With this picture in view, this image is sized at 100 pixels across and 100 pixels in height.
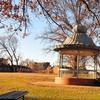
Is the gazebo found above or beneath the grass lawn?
above

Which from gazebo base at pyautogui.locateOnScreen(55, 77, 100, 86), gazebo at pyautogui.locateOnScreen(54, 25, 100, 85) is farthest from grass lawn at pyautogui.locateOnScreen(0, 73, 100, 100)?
gazebo at pyautogui.locateOnScreen(54, 25, 100, 85)

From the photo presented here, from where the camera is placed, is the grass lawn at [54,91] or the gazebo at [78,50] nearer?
the grass lawn at [54,91]

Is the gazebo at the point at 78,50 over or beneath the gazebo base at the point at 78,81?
over

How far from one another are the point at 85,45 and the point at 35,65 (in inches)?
2473

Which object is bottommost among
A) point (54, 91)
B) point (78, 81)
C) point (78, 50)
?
point (54, 91)

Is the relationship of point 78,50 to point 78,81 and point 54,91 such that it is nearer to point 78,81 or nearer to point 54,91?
point 78,81

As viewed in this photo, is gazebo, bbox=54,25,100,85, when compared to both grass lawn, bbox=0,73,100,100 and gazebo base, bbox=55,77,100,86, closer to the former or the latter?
gazebo base, bbox=55,77,100,86

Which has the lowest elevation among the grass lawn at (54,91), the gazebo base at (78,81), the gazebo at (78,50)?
the grass lawn at (54,91)

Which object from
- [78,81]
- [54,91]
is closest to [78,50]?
[78,81]

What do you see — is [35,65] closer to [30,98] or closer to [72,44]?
[72,44]

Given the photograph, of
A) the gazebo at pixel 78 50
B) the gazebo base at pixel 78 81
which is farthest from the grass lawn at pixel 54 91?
the gazebo at pixel 78 50

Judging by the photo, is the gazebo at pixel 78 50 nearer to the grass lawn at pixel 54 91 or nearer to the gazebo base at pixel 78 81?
the gazebo base at pixel 78 81

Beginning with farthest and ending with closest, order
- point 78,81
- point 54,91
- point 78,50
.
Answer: point 78,50 → point 78,81 → point 54,91

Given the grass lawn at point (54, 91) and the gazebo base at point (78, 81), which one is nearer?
the grass lawn at point (54, 91)
